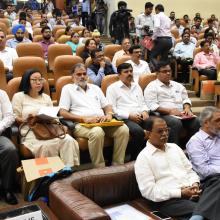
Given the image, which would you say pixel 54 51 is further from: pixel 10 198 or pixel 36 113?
pixel 10 198

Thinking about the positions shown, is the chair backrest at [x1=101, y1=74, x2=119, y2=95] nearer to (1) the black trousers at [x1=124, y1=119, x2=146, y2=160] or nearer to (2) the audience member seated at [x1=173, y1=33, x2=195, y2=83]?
(1) the black trousers at [x1=124, y1=119, x2=146, y2=160]

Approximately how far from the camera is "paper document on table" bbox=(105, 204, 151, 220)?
2.35m

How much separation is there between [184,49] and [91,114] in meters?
3.40

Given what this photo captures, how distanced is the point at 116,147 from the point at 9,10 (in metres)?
7.25

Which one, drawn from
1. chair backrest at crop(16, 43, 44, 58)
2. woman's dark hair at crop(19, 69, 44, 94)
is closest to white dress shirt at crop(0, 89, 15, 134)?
woman's dark hair at crop(19, 69, 44, 94)

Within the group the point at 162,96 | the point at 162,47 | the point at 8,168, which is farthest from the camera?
the point at 162,47

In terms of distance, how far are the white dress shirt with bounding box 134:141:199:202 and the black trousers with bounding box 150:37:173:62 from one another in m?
3.64

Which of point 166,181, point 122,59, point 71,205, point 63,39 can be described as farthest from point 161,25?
point 71,205

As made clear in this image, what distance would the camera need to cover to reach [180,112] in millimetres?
3830

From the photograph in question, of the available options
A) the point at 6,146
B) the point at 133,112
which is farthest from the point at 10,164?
the point at 133,112

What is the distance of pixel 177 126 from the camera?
3.57 meters

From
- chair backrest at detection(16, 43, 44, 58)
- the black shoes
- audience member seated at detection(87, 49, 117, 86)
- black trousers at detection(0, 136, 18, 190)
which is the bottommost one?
the black shoes

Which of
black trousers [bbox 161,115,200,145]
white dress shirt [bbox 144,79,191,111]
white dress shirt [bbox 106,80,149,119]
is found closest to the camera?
black trousers [bbox 161,115,200,145]

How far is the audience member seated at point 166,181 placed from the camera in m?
2.31
